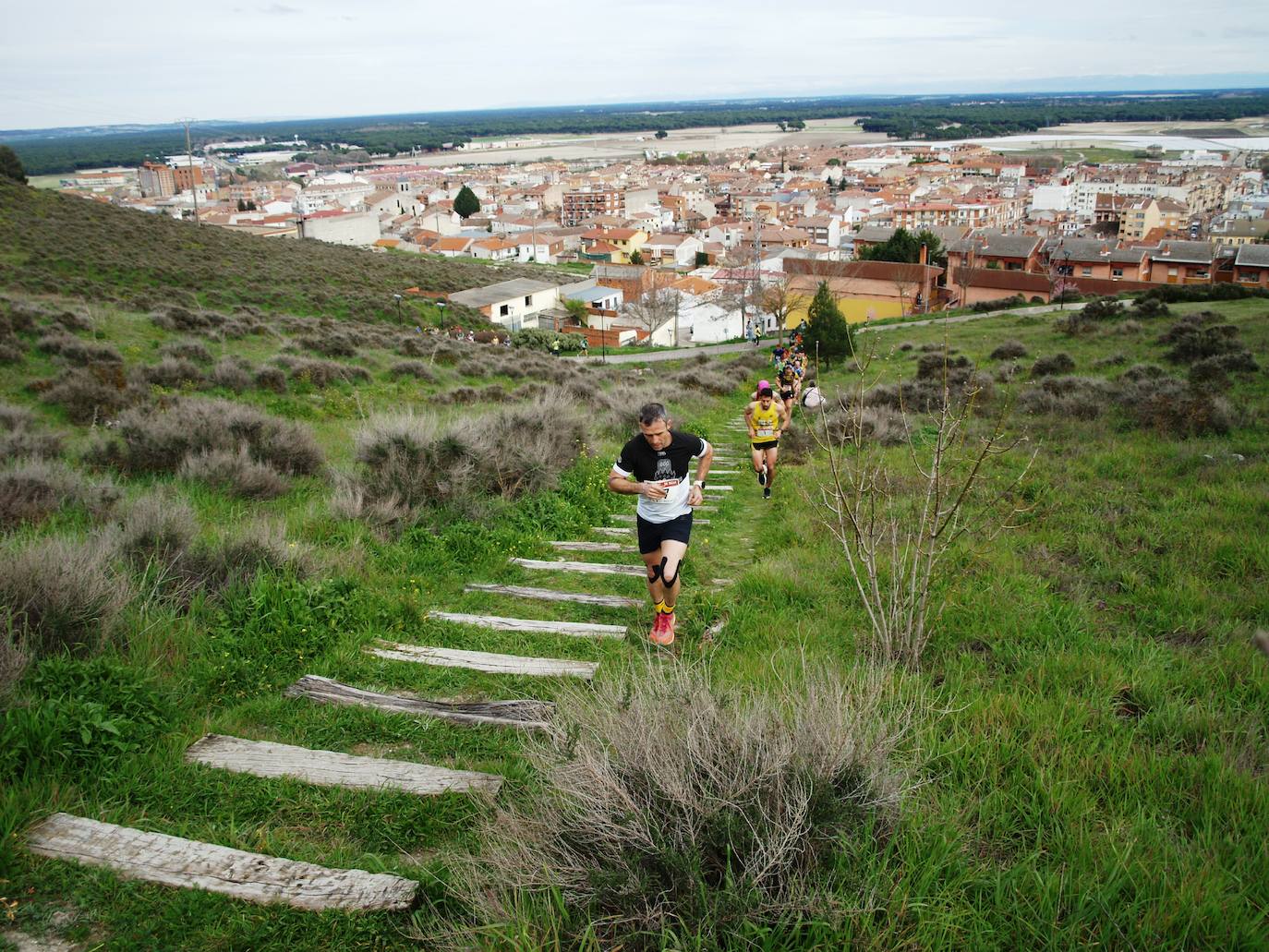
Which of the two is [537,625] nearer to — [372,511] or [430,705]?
[430,705]

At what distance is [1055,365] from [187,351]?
1723cm

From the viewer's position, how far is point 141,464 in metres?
7.70

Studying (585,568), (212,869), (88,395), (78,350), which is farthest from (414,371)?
(212,869)

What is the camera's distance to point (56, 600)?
3912 millimetres

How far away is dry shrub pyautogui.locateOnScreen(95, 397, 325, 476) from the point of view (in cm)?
775

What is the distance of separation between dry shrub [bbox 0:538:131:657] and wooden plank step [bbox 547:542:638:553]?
134 inches

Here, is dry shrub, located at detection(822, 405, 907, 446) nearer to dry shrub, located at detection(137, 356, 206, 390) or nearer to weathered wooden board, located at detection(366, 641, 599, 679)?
weathered wooden board, located at detection(366, 641, 599, 679)

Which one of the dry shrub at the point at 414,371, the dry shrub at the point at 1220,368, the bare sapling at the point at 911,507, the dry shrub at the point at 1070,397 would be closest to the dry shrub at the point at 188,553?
the bare sapling at the point at 911,507

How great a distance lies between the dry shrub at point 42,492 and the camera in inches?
221

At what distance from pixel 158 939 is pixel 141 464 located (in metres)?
6.49

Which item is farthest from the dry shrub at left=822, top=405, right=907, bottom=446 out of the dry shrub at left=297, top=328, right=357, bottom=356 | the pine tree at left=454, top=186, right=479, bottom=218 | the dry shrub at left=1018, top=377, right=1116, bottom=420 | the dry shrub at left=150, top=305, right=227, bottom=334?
the pine tree at left=454, top=186, right=479, bottom=218

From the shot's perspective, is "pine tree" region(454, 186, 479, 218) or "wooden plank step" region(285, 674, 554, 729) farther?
"pine tree" region(454, 186, 479, 218)

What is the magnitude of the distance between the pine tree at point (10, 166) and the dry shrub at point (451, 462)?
52080 mm

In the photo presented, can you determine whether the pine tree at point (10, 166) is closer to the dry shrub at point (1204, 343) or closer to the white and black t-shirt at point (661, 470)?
the white and black t-shirt at point (661, 470)
